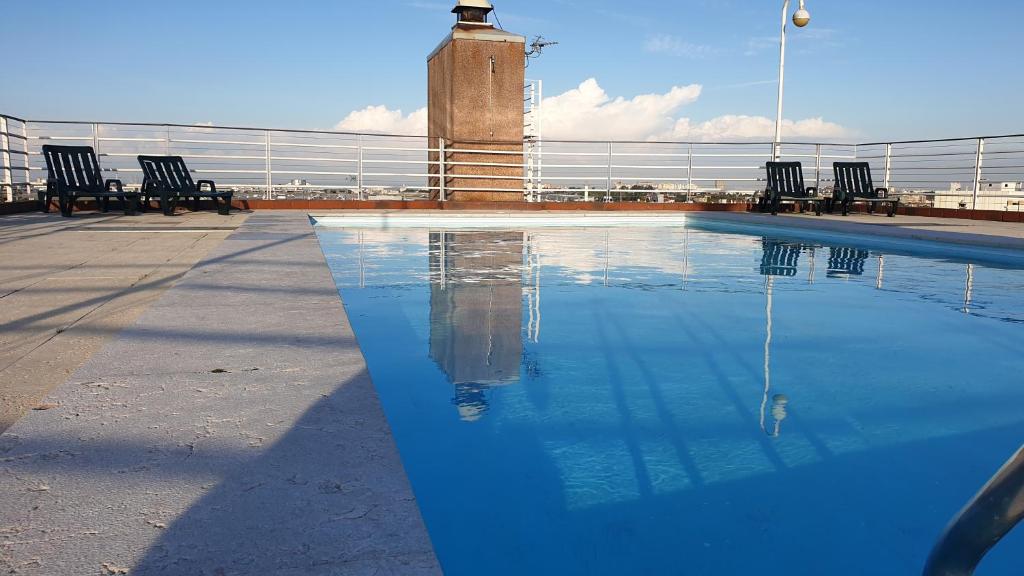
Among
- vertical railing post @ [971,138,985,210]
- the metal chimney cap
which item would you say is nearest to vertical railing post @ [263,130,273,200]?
the metal chimney cap

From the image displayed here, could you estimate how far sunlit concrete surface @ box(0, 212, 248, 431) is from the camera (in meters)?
2.04

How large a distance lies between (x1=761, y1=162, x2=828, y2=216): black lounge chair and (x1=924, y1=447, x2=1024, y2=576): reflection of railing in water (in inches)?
402

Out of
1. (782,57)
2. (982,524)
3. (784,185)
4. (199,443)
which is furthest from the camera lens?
(782,57)

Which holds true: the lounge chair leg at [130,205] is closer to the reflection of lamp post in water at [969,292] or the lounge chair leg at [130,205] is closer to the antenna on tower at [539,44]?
the reflection of lamp post in water at [969,292]

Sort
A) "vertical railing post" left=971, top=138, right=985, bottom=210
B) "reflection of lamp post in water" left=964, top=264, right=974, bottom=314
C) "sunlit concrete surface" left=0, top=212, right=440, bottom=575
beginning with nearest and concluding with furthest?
"sunlit concrete surface" left=0, top=212, right=440, bottom=575 → "reflection of lamp post in water" left=964, top=264, right=974, bottom=314 → "vertical railing post" left=971, top=138, right=985, bottom=210

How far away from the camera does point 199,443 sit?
1.35m

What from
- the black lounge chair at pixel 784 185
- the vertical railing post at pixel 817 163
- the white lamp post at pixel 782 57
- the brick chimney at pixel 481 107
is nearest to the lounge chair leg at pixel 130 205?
the brick chimney at pixel 481 107

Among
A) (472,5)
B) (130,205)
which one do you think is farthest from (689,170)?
(130,205)

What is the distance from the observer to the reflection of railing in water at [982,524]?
514 millimetres

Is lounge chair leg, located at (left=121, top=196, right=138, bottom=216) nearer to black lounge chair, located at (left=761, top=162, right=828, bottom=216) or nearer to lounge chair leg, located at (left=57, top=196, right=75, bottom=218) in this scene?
lounge chair leg, located at (left=57, top=196, right=75, bottom=218)

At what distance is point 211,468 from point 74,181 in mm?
8138

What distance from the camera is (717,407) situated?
7.74 feet

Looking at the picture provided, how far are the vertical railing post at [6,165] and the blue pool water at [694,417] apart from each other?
6.04 m

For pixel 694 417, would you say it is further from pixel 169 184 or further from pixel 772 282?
pixel 169 184
